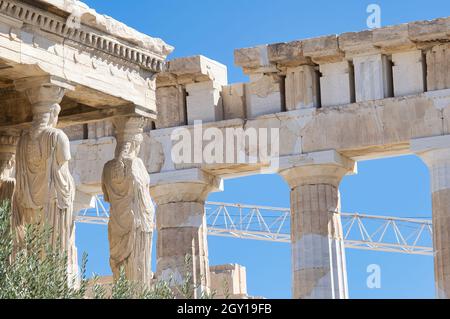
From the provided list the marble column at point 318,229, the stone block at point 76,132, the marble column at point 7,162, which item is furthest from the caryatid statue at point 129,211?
the stone block at point 76,132

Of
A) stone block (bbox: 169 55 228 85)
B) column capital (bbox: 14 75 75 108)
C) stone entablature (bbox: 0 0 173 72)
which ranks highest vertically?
stone block (bbox: 169 55 228 85)

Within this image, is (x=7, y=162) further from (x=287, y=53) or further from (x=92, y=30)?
(x=287, y=53)

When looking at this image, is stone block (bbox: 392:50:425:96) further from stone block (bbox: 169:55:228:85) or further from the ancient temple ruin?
stone block (bbox: 169:55:228:85)

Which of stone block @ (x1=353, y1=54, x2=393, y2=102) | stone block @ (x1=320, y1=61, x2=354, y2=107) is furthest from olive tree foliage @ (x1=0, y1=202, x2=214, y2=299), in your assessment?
stone block @ (x1=320, y1=61, x2=354, y2=107)

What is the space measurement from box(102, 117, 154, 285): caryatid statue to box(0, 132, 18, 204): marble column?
144cm

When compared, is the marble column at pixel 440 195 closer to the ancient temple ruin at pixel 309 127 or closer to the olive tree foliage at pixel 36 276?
the ancient temple ruin at pixel 309 127

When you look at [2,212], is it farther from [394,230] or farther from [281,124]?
[394,230]

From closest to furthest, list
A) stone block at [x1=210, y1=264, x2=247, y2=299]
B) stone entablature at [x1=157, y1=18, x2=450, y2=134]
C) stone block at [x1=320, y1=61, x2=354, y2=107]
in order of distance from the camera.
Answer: stone entablature at [x1=157, y1=18, x2=450, y2=134], stone block at [x1=320, y1=61, x2=354, y2=107], stone block at [x1=210, y1=264, x2=247, y2=299]

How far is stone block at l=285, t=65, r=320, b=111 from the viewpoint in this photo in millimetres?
34125

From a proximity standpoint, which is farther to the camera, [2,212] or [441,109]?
[441,109]

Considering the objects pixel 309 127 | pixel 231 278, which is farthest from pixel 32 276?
pixel 231 278

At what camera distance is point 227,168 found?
34844 mm
